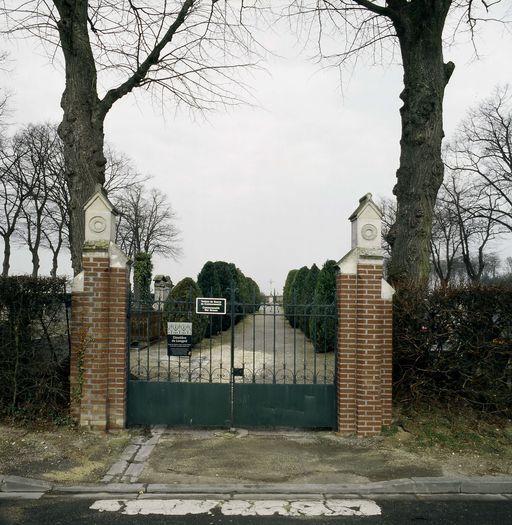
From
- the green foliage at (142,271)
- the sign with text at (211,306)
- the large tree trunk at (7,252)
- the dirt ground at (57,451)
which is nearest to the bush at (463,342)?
the sign with text at (211,306)

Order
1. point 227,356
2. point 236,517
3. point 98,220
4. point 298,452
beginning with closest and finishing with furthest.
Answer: point 236,517 < point 298,452 < point 98,220 < point 227,356

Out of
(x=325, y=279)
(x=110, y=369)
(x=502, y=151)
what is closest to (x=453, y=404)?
(x=110, y=369)

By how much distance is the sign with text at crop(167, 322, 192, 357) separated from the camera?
7.62m

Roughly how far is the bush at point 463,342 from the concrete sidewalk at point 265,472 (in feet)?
4.94

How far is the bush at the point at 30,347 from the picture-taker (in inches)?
294

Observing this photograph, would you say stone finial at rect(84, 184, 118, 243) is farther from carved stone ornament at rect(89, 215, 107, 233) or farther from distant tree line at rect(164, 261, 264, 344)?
distant tree line at rect(164, 261, 264, 344)

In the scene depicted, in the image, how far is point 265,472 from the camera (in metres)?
6.11

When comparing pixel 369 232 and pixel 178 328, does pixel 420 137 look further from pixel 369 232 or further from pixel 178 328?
pixel 178 328

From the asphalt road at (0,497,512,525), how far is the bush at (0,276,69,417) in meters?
2.38

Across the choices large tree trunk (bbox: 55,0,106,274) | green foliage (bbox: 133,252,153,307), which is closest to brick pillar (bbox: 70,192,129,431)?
large tree trunk (bbox: 55,0,106,274)

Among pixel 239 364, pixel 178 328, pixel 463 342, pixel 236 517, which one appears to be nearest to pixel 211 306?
Result: pixel 178 328

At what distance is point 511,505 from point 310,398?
2930mm

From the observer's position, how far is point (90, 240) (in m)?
7.45

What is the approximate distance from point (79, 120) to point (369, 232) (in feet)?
16.7
